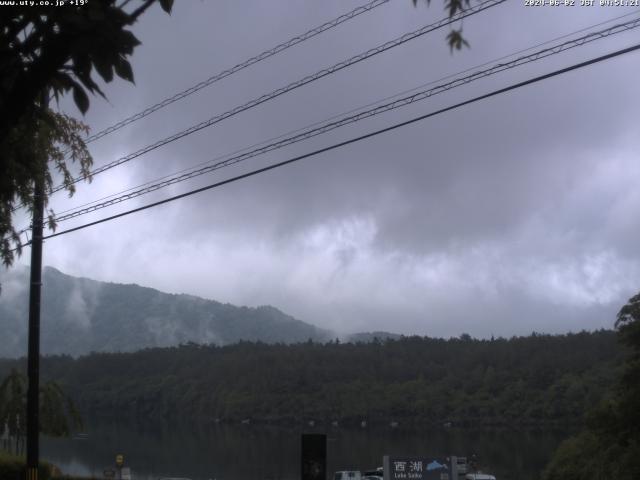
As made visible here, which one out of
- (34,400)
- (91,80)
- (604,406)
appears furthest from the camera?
(604,406)

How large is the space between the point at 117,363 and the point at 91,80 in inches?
6167

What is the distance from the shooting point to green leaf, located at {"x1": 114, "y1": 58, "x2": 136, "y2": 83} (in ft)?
14.7

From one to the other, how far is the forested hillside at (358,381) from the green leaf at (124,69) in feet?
328

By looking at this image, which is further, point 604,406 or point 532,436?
point 532,436

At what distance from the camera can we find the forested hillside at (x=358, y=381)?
115 m

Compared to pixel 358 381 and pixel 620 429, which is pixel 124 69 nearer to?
pixel 620 429

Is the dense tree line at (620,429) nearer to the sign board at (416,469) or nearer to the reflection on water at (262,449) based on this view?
the sign board at (416,469)

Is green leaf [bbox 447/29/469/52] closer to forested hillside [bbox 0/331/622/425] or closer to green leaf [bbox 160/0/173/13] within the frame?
green leaf [bbox 160/0/173/13]

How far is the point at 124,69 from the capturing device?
4535 mm

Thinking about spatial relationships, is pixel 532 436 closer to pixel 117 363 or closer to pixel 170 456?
pixel 170 456

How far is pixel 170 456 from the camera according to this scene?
87688 mm

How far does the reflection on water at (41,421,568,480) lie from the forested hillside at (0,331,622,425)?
810 cm

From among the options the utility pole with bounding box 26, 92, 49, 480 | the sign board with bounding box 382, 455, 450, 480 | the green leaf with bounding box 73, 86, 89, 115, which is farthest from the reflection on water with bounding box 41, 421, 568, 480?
the green leaf with bounding box 73, 86, 89, 115

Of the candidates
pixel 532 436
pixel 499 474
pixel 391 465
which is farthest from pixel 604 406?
pixel 532 436
